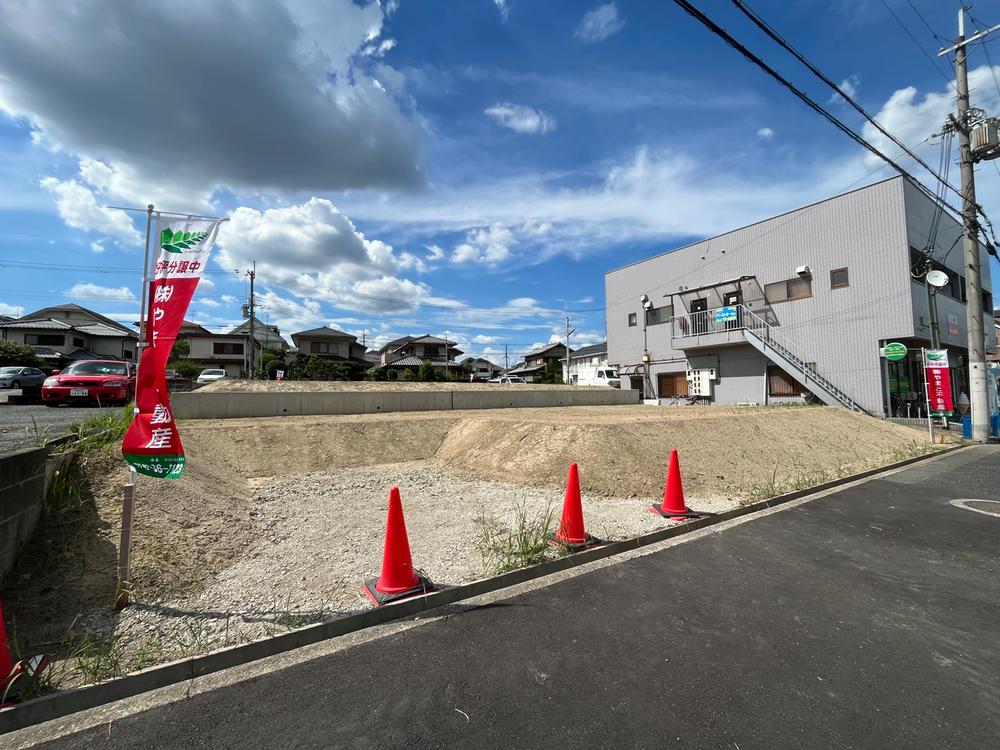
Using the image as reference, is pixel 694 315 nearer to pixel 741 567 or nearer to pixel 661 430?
pixel 661 430

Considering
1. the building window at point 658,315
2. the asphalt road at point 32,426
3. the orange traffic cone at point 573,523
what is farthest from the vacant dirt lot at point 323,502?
the building window at point 658,315

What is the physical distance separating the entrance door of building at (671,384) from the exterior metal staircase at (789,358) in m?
4.11

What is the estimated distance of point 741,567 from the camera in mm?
3889

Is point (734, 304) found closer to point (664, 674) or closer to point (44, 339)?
point (664, 674)

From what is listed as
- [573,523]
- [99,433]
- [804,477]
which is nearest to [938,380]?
[804,477]

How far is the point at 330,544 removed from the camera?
4.40 meters

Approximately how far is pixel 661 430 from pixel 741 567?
192 inches

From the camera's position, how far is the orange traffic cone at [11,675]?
2.15 meters

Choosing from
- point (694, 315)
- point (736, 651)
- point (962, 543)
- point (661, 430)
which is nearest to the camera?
point (736, 651)

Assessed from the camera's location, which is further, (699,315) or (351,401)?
(699,315)

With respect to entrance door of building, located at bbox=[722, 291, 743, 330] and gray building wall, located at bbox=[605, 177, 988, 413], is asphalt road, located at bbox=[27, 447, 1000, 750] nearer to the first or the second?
gray building wall, located at bbox=[605, 177, 988, 413]

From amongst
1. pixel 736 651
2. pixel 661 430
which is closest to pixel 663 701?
pixel 736 651

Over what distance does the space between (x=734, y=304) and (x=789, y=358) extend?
3.73m

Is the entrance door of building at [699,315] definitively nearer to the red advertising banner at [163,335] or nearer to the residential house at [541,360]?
the red advertising banner at [163,335]
